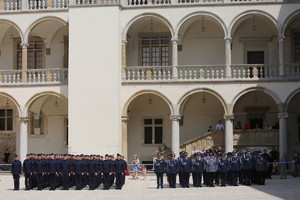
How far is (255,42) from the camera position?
3241 centimetres

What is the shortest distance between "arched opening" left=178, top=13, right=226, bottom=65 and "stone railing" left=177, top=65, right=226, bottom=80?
1.84 m

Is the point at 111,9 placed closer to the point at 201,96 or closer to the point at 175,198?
the point at 201,96

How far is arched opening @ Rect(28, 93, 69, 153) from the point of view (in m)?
34.3

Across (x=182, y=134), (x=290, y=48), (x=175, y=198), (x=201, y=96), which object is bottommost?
(x=175, y=198)

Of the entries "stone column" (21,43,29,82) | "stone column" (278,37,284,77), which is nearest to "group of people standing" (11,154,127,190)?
"stone column" (21,43,29,82)

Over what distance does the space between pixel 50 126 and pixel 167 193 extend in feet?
48.5

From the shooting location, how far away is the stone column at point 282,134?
29609mm

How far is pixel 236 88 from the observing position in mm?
30219

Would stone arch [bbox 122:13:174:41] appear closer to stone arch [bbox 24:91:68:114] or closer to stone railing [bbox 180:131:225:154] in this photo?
stone arch [bbox 24:91:68:114]

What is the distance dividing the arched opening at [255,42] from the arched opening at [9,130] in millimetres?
12712

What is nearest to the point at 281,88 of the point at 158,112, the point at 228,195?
the point at 158,112

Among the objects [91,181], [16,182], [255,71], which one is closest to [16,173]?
[16,182]

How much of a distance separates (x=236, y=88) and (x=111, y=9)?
7.31 metres

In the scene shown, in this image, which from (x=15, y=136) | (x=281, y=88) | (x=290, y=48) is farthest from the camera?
(x=15, y=136)
